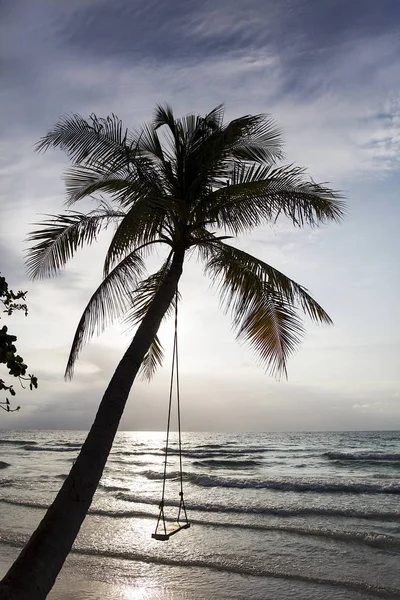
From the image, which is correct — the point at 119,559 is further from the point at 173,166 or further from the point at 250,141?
the point at 250,141

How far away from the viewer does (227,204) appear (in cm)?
655

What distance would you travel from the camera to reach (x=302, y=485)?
19328 millimetres

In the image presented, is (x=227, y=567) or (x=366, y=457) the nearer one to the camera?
(x=227, y=567)

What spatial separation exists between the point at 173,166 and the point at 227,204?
1035 millimetres

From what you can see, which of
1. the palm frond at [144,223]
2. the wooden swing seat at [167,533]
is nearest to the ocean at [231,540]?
the wooden swing seat at [167,533]

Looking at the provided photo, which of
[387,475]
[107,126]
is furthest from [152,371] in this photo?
[387,475]

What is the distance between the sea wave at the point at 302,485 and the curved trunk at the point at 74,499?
1538cm

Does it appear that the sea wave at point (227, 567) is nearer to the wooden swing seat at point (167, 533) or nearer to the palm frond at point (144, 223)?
the wooden swing seat at point (167, 533)

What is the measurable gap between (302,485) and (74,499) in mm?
16934

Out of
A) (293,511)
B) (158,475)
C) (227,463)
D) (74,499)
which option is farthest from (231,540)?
(227,463)

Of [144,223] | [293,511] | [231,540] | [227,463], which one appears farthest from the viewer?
[227,463]

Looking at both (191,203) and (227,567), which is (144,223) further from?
(227,567)

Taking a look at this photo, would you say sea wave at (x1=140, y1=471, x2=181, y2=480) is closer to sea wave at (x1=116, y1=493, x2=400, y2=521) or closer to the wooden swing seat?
sea wave at (x1=116, y1=493, x2=400, y2=521)

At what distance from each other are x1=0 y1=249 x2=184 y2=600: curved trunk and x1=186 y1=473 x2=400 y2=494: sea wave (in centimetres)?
1538
